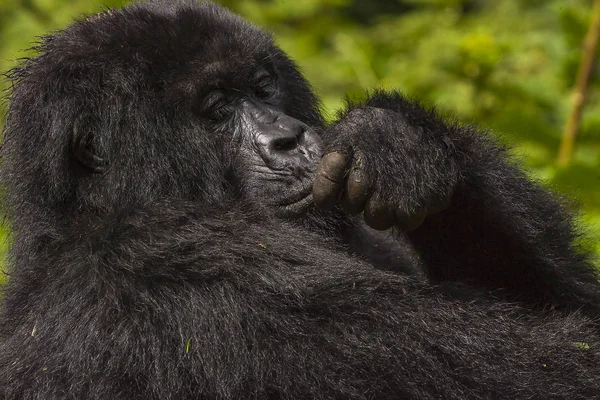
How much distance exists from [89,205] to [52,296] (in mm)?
367

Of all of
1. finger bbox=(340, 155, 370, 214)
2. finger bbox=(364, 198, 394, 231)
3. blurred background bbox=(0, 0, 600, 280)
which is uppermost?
blurred background bbox=(0, 0, 600, 280)

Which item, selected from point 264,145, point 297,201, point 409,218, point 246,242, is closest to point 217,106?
point 264,145

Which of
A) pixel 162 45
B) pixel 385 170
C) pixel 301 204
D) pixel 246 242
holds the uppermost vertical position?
pixel 162 45

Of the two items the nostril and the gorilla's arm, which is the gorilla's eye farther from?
the gorilla's arm

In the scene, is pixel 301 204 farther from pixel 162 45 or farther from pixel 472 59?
pixel 472 59

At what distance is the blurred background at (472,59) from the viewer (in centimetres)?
546

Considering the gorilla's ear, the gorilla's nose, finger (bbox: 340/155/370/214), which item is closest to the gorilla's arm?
finger (bbox: 340/155/370/214)

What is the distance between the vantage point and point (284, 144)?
10.7 feet

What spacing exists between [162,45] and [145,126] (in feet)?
1.10

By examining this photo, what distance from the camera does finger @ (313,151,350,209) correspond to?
282cm

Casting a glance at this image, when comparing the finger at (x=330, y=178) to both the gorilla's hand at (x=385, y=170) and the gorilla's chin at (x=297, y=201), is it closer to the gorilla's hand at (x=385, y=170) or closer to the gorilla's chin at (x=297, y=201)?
the gorilla's hand at (x=385, y=170)

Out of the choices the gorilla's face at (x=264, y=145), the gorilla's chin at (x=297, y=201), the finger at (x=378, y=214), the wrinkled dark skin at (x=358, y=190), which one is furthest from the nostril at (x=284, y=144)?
the finger at (x=378, y=214)

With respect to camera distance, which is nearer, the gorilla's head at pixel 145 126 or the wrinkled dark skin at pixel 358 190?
the wrinkled dark skin at pixel 358 190

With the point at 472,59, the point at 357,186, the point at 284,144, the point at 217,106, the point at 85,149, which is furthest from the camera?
the point at 472,59
